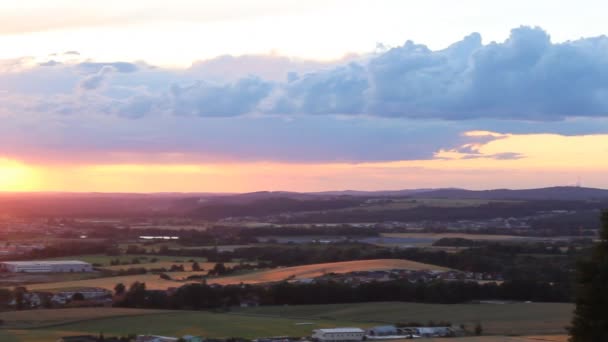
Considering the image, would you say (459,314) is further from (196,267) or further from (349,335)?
(196,267)

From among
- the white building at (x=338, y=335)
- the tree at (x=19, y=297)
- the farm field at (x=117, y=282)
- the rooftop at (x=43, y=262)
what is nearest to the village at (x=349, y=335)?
the white building at (x=338, y=335)

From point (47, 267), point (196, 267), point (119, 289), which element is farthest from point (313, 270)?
point (47, 267)

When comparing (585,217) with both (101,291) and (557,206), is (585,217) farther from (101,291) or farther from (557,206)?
(101,291)

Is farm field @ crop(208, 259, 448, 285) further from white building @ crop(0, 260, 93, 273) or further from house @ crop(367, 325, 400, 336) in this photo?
house @ crop(367, 325, 400, 336)

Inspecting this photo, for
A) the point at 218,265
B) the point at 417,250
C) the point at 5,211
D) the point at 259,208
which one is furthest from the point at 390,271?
the point at 5,211

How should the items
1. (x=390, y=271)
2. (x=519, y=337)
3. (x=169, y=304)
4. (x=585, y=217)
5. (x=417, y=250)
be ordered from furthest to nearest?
(x=585, y=217), (x=417, y=250), (x=390, y=271), (x=169, y=304), (x=519, y=337)
